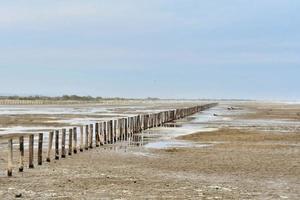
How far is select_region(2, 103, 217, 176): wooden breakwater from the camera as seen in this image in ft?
76.1

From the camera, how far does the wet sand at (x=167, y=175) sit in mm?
16703

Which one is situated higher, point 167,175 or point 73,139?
point 73,139

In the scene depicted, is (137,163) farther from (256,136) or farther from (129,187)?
(256,136)

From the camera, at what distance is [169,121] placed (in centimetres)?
6762

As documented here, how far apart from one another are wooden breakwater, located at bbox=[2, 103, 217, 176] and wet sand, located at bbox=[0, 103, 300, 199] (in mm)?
708

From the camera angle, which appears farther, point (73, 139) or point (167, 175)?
point (73, 139)

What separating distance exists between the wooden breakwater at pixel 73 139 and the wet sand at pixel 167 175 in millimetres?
708

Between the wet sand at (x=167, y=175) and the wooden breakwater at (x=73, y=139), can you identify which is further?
the wooden breakwater at (x=73, y=139)

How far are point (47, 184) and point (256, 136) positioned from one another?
25.0m

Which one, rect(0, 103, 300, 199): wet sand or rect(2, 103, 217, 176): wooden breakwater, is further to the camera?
rect(2, 103, 217, 176): wooden breakwater

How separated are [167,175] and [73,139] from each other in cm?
1216

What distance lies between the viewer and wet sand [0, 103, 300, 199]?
1670 centimetres

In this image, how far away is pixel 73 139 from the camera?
31984 millimetres

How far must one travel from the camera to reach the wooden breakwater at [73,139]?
23.2 metres
